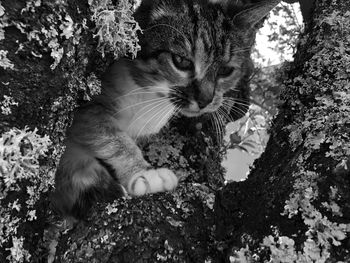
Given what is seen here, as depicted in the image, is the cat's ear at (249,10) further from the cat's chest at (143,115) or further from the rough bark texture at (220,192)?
the rough bark texture at (220,192)

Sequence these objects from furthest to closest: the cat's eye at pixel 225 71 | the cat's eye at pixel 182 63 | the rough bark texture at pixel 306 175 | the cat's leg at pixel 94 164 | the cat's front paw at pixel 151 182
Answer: the cat's eye at pixel 225 71, the cat's eye at pixel 182 63, the cat's leg at pixel 94 164, the cat's front paw at pixel 151 182, the rough bark texture at pixel 306 175

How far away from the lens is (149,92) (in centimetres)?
144

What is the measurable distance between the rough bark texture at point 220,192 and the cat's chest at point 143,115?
0.52 meters

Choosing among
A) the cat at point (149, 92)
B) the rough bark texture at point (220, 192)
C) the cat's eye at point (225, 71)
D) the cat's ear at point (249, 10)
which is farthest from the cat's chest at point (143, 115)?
the rough bark texture at point (220, 192)

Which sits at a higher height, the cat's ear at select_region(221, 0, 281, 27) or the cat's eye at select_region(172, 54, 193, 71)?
the cat's ear at select_region(221, 0, 281, 27)

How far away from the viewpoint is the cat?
1.36m

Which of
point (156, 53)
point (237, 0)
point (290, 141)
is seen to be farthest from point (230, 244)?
point (237, 0)

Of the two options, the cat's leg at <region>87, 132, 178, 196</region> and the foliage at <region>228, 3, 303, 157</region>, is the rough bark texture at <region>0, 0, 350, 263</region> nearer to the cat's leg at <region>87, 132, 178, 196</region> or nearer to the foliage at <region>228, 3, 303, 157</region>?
the cat's leg at <region>87, 132, 178, 196</region>

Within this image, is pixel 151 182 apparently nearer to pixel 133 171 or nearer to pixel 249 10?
pixel 133 171

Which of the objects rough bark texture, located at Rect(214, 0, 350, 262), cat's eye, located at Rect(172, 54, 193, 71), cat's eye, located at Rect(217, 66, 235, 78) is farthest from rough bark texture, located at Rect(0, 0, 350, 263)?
cat's eye, located at Rect(217, 66, 235, 78)

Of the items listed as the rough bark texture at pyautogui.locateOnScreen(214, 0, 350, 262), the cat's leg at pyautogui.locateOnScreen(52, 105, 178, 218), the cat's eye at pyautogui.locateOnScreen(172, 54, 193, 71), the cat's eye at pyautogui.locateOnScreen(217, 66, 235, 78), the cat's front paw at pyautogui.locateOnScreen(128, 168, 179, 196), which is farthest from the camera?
the cat's eye at pyautogui.locateOnScreen(217, 66, 235, 78)

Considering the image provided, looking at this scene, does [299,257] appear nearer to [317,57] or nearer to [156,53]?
[317,57]

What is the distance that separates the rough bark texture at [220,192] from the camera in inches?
27.4

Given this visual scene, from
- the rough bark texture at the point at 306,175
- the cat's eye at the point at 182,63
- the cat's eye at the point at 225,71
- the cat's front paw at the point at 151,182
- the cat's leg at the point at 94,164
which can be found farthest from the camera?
the cat's eye at the point at 225,71
